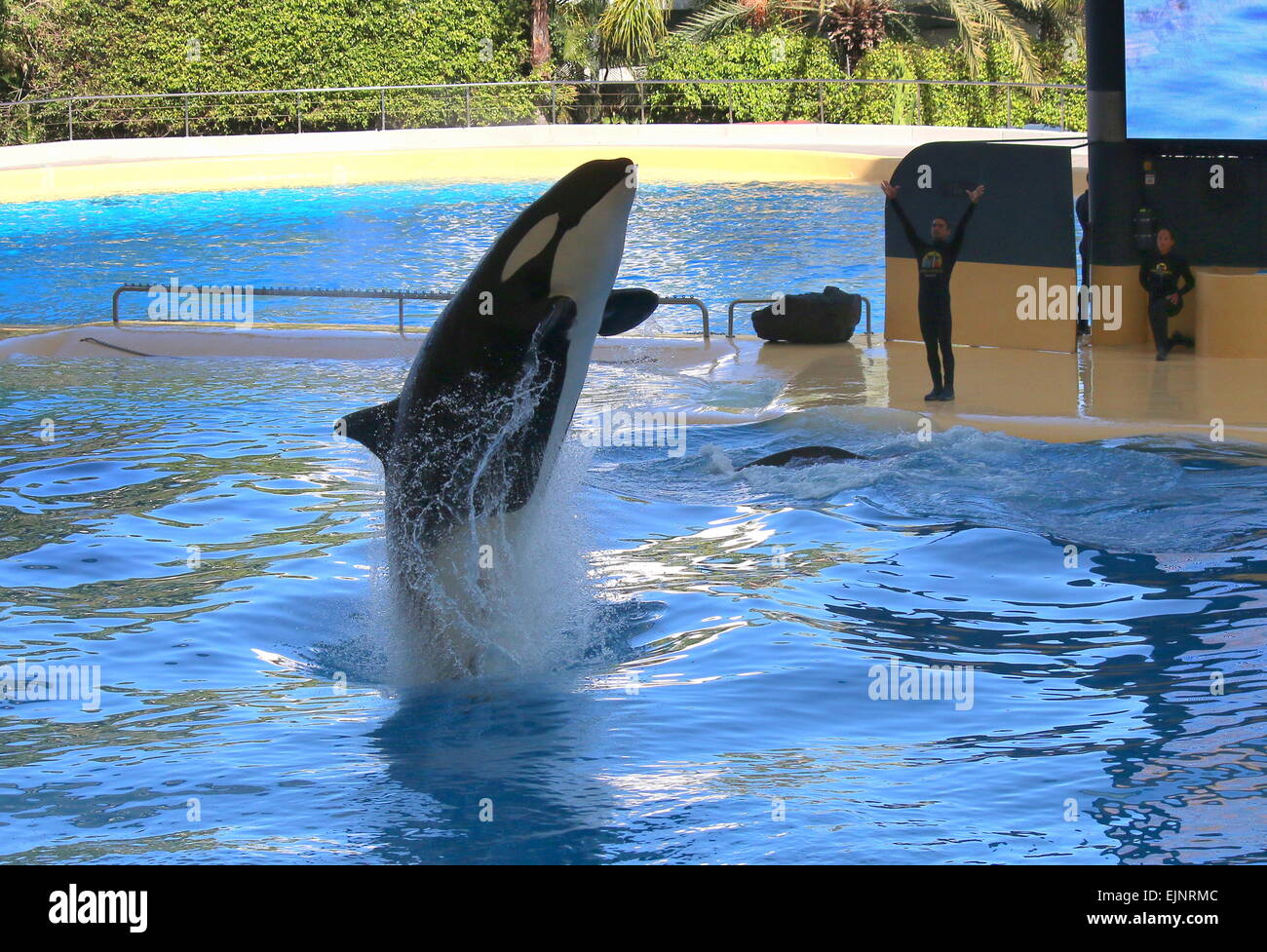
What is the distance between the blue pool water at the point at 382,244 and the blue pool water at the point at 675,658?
6.44m

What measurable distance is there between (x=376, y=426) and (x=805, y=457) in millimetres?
3838

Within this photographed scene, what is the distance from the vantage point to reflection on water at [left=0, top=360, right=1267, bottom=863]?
4.06 metres

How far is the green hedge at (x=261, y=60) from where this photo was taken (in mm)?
27188

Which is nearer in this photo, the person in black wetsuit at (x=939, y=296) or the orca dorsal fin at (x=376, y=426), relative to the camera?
the orca dorsal fin at (x=376, y=426)

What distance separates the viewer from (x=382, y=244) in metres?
19.6

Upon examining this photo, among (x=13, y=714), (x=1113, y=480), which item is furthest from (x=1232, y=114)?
(x=13, y=714)

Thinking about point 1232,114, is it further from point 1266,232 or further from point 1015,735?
point 1015,735

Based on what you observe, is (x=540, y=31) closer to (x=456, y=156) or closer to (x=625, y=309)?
(x=456, y=156)

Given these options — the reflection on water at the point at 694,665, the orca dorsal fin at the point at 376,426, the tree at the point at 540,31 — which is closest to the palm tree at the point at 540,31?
the tree at the point at 540,31

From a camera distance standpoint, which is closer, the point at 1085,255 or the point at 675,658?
the point at 675,658

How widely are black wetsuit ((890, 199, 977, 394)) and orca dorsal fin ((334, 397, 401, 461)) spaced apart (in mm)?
5502

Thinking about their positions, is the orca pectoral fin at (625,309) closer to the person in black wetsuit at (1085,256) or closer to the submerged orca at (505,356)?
the submerged orca at (505,356)
